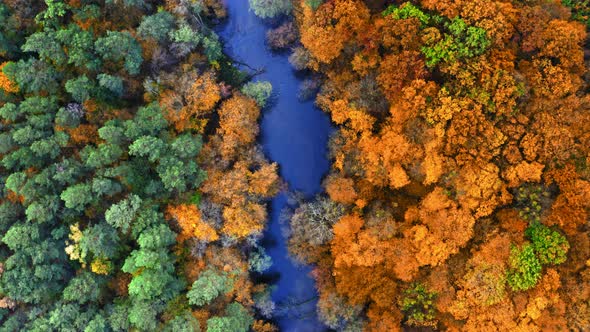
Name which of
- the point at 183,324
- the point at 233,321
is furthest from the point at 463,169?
the point at 183,324

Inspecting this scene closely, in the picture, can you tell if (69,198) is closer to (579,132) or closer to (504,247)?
(504,247)

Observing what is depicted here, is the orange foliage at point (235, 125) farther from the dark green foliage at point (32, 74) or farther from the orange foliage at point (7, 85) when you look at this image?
the orange foliage at point (7, 85)

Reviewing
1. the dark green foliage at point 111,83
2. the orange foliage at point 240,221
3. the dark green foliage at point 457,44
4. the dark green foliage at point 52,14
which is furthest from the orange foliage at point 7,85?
the dark green foliage at point 457,44

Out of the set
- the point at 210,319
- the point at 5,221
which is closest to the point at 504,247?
the point at 210,319

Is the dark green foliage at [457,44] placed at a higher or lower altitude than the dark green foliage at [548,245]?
higher

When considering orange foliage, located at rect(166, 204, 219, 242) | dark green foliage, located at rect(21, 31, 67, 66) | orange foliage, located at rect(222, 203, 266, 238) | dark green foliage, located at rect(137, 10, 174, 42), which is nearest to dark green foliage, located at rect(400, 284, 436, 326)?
orange foliage, located at rect(222, 203, 266, 238)
